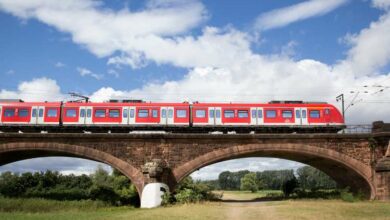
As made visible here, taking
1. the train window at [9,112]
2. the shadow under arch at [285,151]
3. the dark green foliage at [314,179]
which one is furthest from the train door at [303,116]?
the dark green foliage at [314,179]

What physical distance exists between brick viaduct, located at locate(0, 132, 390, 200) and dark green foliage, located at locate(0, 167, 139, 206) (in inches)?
226

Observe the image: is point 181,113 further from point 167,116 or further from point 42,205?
point 42,205

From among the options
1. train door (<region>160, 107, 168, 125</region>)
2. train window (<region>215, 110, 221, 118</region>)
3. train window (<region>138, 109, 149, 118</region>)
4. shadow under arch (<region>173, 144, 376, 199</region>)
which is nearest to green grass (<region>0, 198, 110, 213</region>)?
shadow under arch (<region>173, 144, 376, 199</region>)

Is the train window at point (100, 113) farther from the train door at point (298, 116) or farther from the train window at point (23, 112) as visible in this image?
the train door at point (298, 116)

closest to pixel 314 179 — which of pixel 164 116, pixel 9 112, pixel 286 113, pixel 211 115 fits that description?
pixel 286 113

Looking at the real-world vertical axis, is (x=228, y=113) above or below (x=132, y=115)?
above

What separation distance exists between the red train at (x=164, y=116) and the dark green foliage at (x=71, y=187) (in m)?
7.01

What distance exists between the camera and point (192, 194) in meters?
27.7

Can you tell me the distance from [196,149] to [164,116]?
12.9 ft

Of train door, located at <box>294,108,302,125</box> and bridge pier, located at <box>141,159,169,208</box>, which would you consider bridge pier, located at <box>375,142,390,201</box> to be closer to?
train door, located at <box>294,108,302,125</box>

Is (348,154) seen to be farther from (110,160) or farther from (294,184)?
(110,160)

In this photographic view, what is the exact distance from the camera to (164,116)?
31.6m

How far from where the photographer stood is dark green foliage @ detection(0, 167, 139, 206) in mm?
36362

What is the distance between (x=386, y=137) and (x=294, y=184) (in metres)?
13.4
